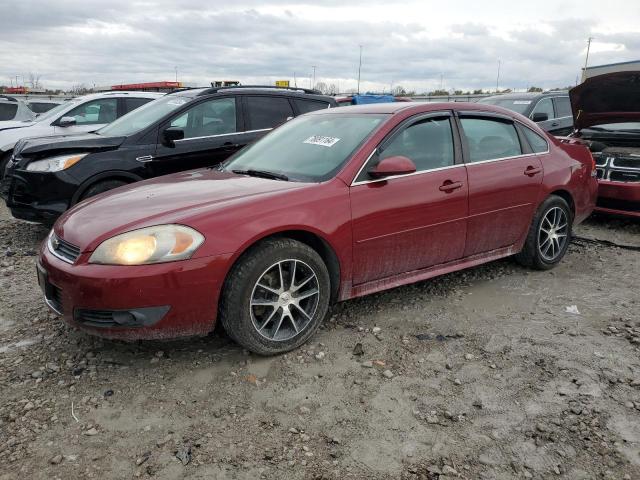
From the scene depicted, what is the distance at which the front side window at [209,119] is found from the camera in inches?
252

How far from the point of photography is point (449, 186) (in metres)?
4.08

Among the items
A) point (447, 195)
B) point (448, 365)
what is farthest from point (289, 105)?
point (448, 365)

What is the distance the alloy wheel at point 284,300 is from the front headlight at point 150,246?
1.58 ft

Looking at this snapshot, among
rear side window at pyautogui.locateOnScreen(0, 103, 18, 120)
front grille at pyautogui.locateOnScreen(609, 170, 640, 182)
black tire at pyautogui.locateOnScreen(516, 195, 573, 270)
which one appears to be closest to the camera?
black tire at pyautogui.locateOnScreen(516, 195, 573, 270)

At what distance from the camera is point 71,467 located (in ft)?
7.96

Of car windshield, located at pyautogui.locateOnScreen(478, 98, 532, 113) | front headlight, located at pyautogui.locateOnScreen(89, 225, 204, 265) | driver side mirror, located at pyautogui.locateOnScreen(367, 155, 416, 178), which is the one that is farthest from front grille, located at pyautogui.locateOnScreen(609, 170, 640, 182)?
front headlight, located at pyautogui.locateOnScreen(89, 225, 204, 265)

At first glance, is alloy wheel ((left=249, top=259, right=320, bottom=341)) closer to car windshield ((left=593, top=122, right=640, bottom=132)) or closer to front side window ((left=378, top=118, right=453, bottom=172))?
front side window ((left=378, top=118, right=453, bottom=172))

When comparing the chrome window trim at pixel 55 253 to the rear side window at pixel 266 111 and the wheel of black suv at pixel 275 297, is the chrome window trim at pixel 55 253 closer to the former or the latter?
the wheel of black suv at pixel 275 297

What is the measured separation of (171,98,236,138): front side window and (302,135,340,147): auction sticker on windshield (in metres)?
2.73

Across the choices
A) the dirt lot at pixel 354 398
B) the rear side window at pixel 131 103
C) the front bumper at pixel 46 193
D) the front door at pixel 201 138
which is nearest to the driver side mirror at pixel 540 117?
the front door at pixel 201 138

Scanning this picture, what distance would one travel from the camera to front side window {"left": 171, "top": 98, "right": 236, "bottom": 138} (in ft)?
21.0

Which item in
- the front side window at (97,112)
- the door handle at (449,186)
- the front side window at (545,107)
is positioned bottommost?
the door handle at (449,186)

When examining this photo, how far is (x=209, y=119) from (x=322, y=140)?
2944 millimetres

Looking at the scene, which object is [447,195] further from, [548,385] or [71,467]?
[71,467]
